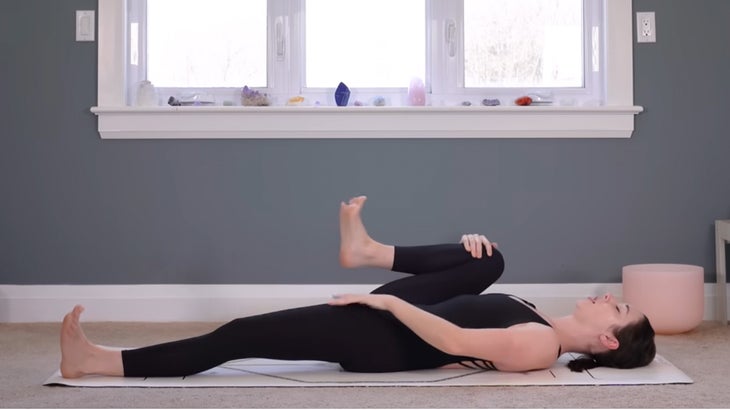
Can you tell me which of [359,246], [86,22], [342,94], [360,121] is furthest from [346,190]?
[86,22]

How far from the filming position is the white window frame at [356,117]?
3488 millimetres

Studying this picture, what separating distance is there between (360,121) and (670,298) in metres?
1.34

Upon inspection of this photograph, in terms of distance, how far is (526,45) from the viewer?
12.0ft

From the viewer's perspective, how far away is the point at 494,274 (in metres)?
2.62

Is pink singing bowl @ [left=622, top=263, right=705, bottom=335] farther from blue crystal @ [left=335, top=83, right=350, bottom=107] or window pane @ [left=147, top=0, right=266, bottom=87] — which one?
window pane @ [left=147, top=0, right=266, bottom=87]

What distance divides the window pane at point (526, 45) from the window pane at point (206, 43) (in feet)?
2.91

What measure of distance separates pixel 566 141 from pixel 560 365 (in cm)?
126

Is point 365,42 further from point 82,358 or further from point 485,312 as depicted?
point 82,358

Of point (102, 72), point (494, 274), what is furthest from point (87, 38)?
point (494, 274)

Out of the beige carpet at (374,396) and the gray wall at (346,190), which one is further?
the gray wall at (346,190)

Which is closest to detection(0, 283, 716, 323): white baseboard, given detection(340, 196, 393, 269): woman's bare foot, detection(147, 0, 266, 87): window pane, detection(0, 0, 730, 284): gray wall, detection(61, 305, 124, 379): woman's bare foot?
detection(0, 0, 730, 284): gray wall

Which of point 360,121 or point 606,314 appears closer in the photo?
point 606,314

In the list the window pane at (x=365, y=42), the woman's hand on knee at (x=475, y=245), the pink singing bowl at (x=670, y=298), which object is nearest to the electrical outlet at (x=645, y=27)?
the window pane at (x=365, y=42)

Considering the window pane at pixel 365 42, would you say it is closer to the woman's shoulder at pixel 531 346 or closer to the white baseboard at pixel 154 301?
the white baseboard at pixel 154 301
